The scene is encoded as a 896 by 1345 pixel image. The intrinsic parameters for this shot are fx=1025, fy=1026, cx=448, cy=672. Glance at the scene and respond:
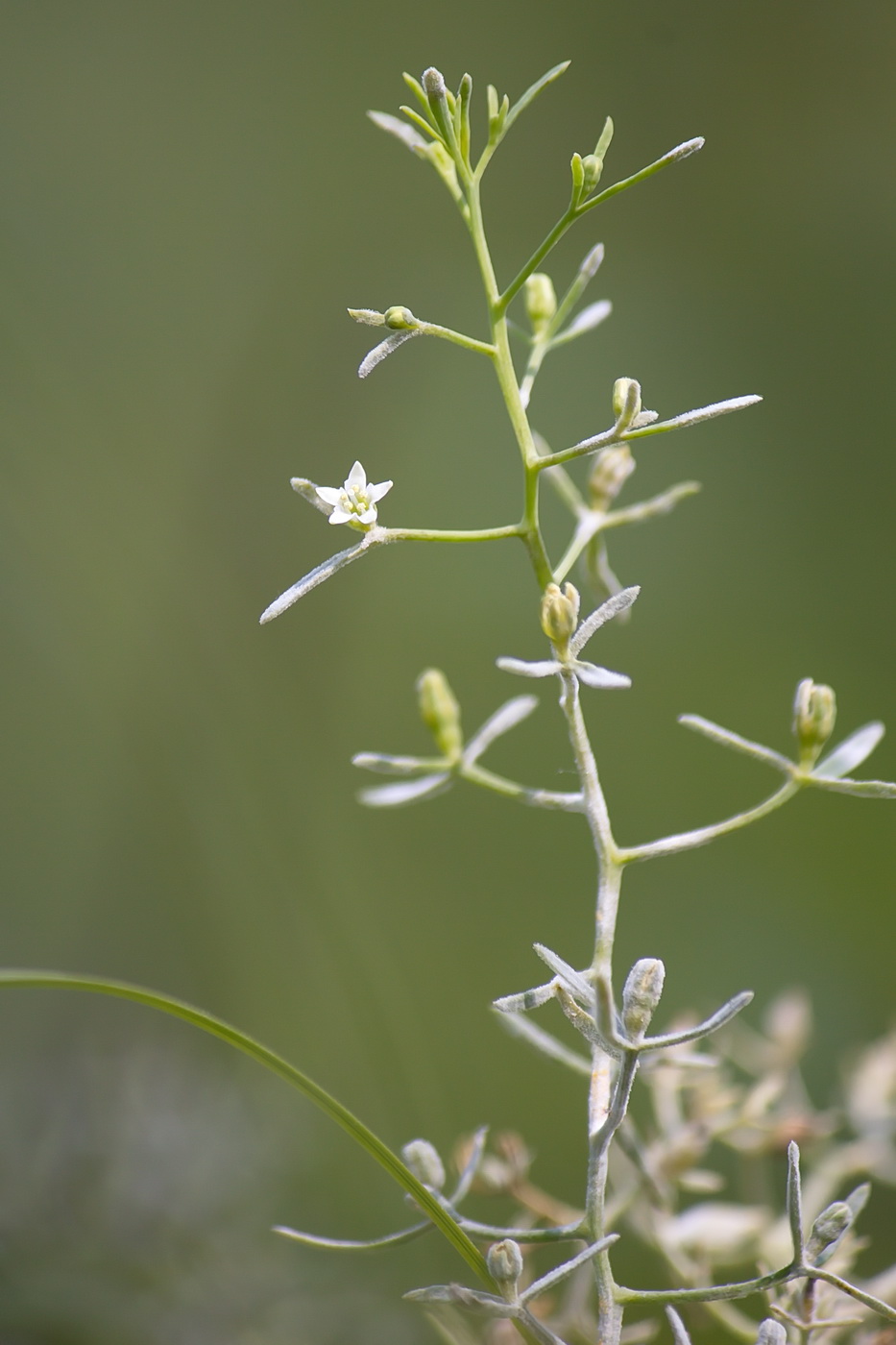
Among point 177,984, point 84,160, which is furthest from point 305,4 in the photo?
point 177,984

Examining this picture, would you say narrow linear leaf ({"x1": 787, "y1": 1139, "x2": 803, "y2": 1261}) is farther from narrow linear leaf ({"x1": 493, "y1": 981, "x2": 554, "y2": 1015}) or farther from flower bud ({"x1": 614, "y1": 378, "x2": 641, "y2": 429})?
flower bud ({"x1": 614, "y1": 378, "x2": 641, "y2": 429})

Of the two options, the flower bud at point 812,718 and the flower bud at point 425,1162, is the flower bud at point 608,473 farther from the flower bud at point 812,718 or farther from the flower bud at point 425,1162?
the flower bud at point 425,1162

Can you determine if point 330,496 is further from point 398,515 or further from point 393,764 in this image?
point 398,515

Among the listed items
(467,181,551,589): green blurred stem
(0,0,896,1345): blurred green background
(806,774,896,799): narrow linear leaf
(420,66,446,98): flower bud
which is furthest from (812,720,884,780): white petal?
(0,0,896,1345): blurred green background

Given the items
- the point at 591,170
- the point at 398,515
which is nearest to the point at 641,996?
the point at 591,170

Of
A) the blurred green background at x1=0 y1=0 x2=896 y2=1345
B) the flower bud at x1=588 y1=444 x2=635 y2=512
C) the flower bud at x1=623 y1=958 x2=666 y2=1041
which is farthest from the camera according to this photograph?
the blurred green background at x1=0 y1=0 x2=896 y2=1345

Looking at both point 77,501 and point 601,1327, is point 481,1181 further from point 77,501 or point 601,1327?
point 77,501
